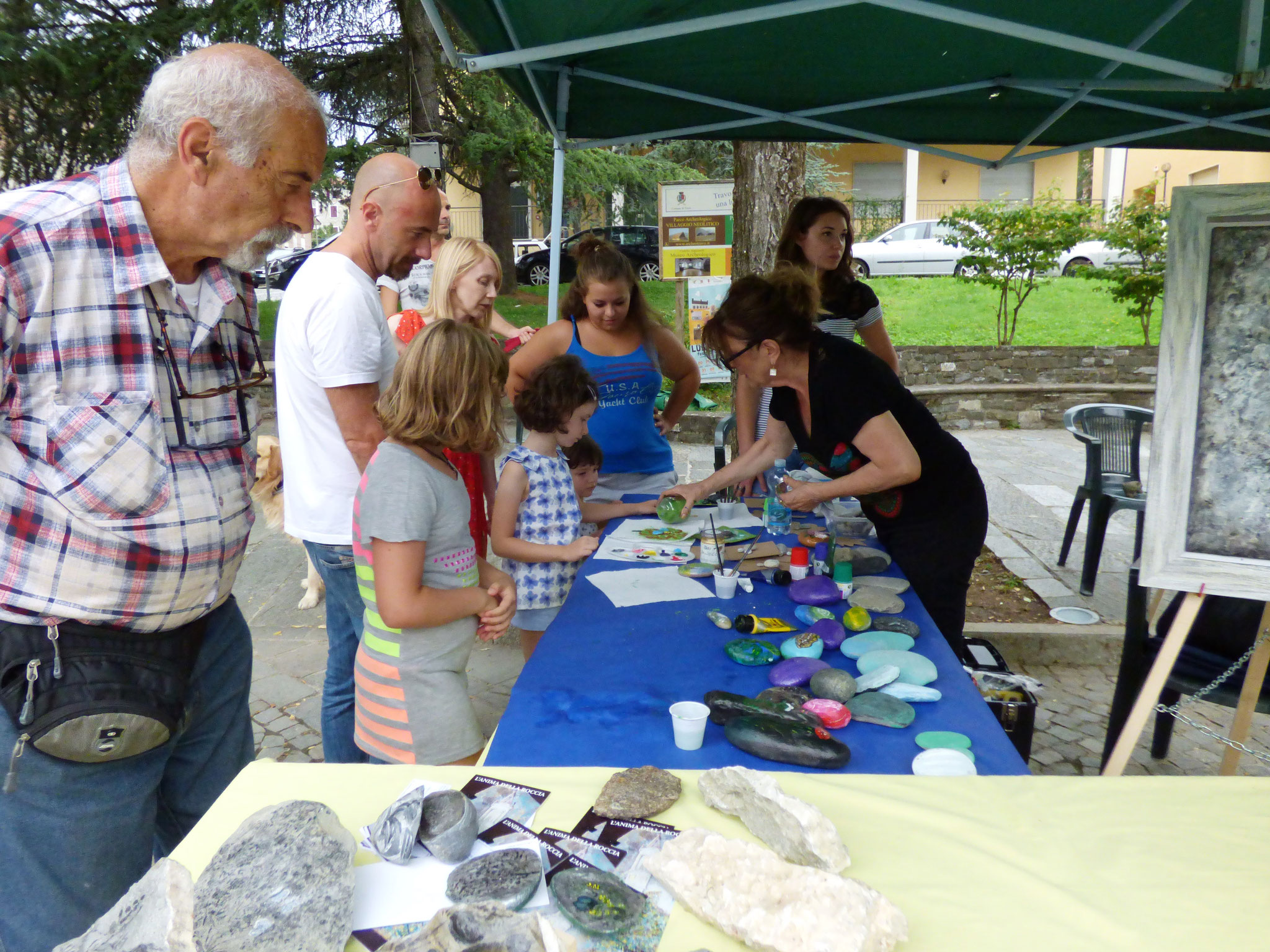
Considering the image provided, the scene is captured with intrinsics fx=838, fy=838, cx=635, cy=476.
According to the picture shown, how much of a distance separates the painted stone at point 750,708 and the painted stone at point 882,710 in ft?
0.33

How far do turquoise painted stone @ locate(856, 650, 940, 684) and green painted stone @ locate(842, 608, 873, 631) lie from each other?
16 centimetres

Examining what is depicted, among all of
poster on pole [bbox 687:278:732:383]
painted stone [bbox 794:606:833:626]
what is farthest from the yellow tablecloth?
poster on pole [bbox 687:278:732:383]

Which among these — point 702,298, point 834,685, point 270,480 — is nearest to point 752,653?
point 834,685

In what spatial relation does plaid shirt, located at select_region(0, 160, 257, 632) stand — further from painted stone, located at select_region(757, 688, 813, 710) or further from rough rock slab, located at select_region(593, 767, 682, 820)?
painted stone, located at select_region(757, 688, 813, 710)

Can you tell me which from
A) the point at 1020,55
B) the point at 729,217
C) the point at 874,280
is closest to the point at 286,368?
the point at 1020,55

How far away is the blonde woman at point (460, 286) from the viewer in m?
3.03

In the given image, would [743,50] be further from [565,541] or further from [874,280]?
[874,280]

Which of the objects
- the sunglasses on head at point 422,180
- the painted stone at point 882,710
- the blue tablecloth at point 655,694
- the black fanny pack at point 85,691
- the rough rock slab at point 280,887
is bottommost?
the blue tablecloth at point 655,694

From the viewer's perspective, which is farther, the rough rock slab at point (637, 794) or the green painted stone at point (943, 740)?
the green painted stone at point (943, 740)

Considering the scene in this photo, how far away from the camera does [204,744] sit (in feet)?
5.13

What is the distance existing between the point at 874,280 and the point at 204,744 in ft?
49.5

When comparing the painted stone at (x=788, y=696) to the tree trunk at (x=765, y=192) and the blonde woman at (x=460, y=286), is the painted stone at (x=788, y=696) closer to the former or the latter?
the blonde woman at (x=460, y=286)

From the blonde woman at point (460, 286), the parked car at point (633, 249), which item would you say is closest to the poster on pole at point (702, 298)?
the blonde woman at point (460, 286)

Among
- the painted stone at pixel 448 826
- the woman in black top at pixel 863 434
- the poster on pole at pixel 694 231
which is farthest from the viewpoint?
the poster on pole at pixel 694 231
